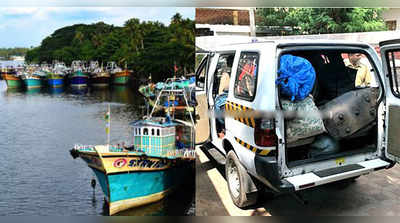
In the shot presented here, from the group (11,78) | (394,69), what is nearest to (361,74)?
(394,69)

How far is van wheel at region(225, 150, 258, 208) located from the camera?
8.25 feet

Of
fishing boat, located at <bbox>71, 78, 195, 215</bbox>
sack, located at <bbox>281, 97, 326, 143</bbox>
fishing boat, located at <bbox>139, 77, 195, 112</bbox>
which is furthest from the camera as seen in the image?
fishing boat, located at <bbox>71, 78, 195, 215</bbox>

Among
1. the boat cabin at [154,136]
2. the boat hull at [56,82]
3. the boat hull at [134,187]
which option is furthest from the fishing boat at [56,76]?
the boat hull at [134,187]

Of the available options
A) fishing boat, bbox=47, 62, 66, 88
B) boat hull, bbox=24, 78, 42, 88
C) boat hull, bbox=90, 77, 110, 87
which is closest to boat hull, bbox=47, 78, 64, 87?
fishing boat, bbox=47, 62, 66, 88

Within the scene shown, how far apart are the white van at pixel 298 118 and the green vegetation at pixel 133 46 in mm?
462

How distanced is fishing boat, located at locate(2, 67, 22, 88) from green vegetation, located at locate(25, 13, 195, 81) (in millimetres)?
239

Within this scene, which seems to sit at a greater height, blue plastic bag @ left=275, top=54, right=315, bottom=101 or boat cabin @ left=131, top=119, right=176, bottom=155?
blue plastic bag @ left=275, top=54, right=315, bottom=101

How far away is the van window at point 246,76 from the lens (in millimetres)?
2324

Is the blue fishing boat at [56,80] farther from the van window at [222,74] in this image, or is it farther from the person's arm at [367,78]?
the person's arm at [367,78]

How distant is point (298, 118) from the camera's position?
2.39 metres

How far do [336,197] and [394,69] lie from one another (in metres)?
1.14

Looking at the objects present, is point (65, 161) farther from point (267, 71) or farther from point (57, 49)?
point (267, 71)

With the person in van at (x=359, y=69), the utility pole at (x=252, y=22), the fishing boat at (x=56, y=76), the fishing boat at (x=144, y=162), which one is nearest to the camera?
the person in van at (x=359, y=69)

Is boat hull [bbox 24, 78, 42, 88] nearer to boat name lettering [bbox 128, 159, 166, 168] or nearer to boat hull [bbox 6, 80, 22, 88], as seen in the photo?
boat hull [bbox 6, 80, 22, 88]
